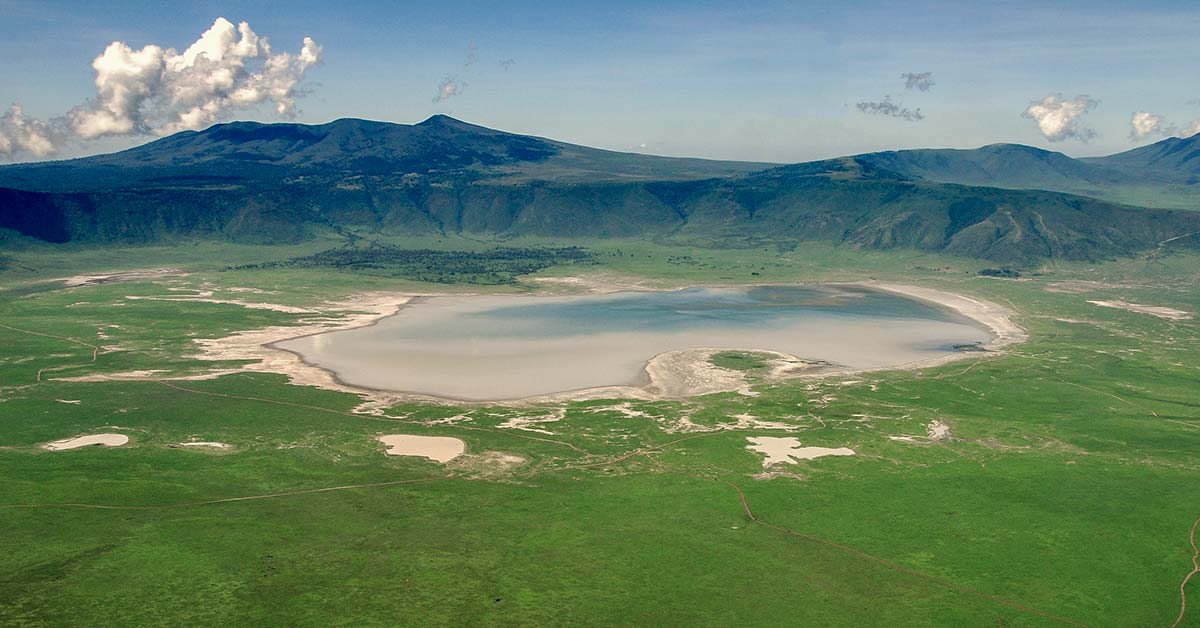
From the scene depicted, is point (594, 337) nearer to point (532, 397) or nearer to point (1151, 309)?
point (532, 397)

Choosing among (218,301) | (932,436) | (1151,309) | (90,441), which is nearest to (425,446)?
(90,441)

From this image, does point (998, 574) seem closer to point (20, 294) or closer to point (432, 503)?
point (432, 503)

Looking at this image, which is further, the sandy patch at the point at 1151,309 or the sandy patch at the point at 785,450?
the sandy patch at the point at 1151,309

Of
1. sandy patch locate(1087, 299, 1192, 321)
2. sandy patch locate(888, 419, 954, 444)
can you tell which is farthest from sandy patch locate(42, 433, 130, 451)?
sandy patch locate(1087, 299, 1192, 321)

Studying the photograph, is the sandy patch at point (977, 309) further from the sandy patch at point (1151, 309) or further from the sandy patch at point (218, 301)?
the sandy patch at point (218, 301)

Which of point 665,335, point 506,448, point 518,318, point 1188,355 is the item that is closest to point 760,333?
point 665,335

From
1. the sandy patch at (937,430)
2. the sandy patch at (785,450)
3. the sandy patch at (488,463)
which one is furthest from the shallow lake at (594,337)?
the sandy patch at (937,430)
